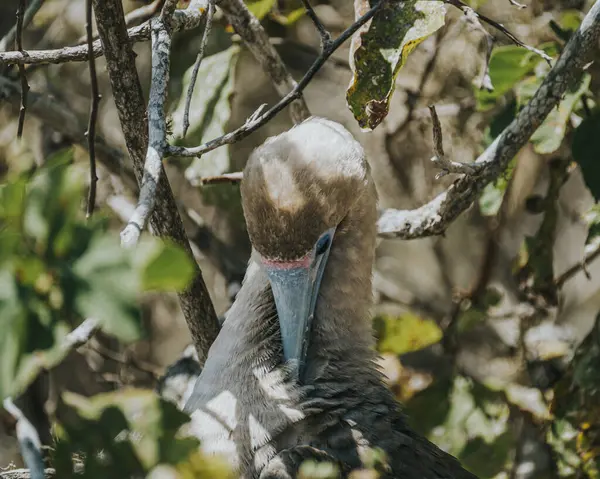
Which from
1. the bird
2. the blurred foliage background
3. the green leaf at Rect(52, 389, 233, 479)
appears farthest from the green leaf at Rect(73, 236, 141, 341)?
the bird

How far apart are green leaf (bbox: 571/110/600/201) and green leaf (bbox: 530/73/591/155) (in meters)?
0.06

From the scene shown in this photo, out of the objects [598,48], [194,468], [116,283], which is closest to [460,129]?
[598,48]

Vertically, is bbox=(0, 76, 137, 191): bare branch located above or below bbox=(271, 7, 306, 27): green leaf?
below

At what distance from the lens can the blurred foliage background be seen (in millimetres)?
3020

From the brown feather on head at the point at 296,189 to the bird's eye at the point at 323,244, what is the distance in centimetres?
3

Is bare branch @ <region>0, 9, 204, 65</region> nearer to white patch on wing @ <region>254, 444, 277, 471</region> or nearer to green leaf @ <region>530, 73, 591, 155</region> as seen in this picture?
white patch on wing @ <region>254, 444, 277, 471</region>

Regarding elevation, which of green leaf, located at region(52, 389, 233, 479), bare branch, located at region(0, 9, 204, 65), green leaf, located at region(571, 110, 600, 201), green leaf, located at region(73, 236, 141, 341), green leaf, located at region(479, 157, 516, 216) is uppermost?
green leaf, located at region(73, 236, 141, 341)

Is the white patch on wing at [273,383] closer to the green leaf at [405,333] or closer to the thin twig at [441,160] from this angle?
the thin twig at [441,160]

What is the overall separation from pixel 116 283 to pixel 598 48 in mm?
2783

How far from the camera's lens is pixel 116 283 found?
1.21m

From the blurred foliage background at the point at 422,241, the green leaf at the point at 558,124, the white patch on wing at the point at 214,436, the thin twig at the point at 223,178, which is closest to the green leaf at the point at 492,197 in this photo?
the blurred foliage background at the point at 422,241

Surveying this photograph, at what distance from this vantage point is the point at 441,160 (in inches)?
90.6

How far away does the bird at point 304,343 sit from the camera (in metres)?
2.38

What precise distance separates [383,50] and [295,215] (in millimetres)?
547
